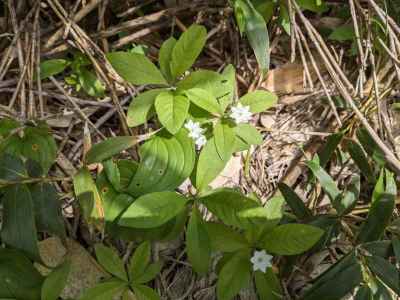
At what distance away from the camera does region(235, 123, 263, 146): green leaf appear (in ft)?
4.26

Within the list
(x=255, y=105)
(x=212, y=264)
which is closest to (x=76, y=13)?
(x=255, y=105)

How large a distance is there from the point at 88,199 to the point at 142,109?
0.87 ft

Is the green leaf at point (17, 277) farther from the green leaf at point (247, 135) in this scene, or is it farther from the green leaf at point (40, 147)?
the green leaf at point (247, 135)

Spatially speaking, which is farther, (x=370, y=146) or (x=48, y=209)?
(x=370, y=146)

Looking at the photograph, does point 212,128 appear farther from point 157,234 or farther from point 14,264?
point 14,264

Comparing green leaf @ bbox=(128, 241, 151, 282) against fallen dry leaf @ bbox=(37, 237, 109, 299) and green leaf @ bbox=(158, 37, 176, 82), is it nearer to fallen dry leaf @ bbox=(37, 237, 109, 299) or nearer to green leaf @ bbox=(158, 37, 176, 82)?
fallen dry leaf @ bbox=(37, 237, 109, 299)

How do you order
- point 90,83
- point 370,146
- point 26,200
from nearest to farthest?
point 26,200
point 370,146
point 90,83

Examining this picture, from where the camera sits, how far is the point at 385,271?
117cm

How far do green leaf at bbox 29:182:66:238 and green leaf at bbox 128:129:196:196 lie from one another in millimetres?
175

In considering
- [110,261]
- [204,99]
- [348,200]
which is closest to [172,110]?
[204,99]

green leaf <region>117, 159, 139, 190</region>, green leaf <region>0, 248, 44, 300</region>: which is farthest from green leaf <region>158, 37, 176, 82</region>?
green leaf <region>0, 248, 44, 300</region>

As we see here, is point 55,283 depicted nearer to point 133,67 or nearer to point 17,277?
point 17,277

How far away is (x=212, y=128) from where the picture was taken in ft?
4.30

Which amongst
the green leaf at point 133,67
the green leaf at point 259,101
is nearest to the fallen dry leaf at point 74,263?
the green leaf at point 133,67
